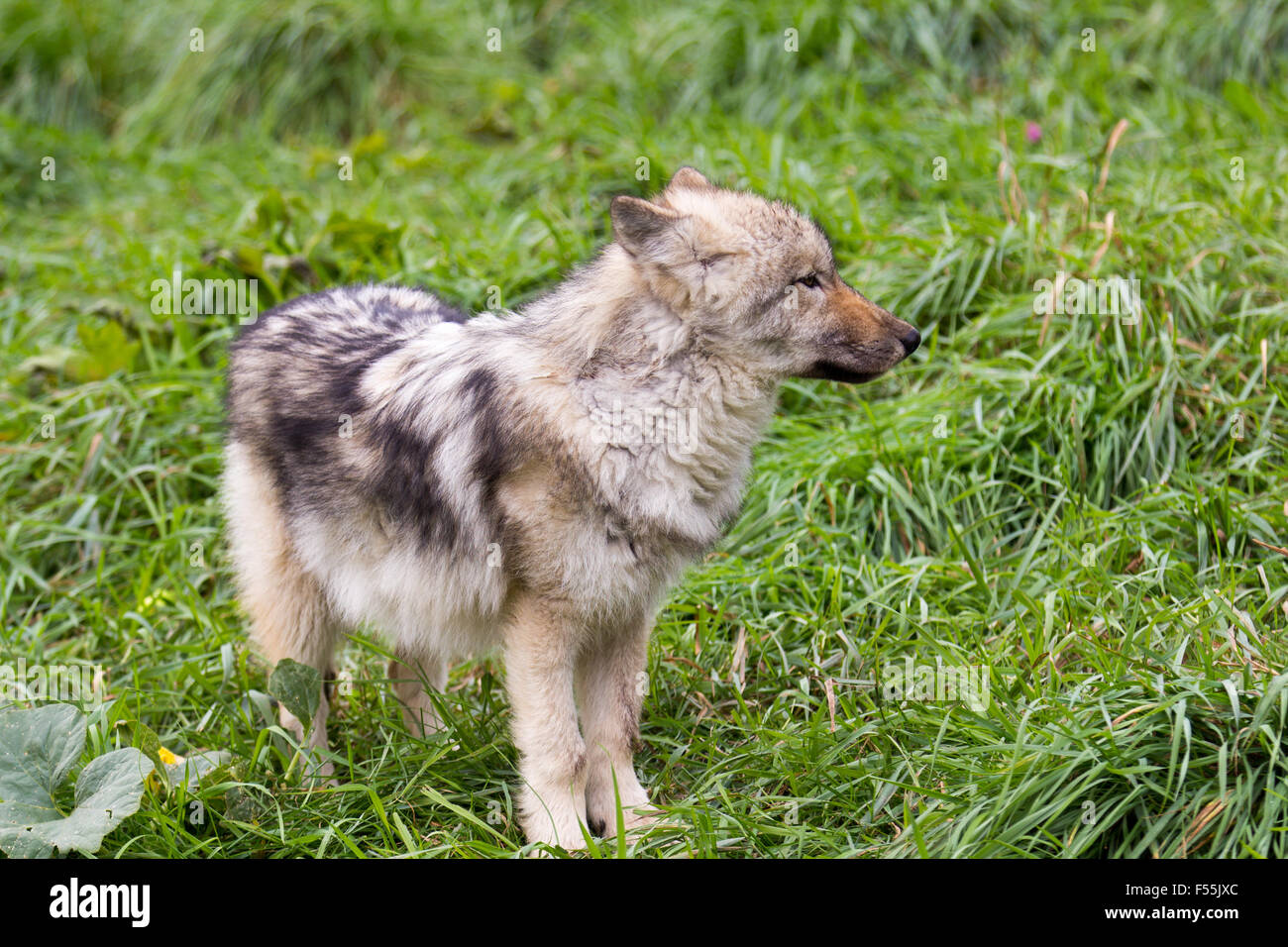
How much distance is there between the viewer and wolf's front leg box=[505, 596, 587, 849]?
3586 mm

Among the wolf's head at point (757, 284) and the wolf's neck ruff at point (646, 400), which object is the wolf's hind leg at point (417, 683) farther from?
the wolf's head at point (757, 284)

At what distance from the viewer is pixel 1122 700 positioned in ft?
11.2

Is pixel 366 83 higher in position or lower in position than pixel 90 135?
higher

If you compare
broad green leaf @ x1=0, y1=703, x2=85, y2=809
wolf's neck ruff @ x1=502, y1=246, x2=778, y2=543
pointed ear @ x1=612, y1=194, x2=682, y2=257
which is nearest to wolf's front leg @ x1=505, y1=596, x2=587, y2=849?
wolf's neck ruff @ x1=502, y1=246, x2=778, y2=543

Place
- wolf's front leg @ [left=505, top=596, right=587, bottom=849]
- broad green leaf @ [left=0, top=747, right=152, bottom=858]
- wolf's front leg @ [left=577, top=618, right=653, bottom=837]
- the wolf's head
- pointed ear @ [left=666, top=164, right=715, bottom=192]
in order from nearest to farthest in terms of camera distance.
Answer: broad green leaf @ [left=0, top=747, right=152, bottom=858], the wolf's head, wolf's front leg @ [left=505, top=596, right=587, bottom=849], pointed ear @ [left=666, top=164, right=715, bottom=192], wolf's front leg @ [left=577, top=618, right=653, bottom=837]

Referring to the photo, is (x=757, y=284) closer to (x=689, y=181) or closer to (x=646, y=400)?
(x=646, y=400)

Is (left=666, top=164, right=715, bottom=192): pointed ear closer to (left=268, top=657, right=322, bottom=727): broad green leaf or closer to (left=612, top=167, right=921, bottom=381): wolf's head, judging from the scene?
(left=612, top=167, right=921, bottom=381): wolf's head

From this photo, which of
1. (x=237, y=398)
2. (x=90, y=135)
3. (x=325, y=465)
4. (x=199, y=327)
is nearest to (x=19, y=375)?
(x=199, y=327)

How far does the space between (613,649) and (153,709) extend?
5.74 ft

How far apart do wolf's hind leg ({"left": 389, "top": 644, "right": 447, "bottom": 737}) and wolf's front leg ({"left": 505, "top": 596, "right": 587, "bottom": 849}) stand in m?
0.53

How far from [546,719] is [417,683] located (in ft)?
3.14

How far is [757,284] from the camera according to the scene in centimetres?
350

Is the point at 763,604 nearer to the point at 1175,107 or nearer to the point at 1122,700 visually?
the point at 1122,700

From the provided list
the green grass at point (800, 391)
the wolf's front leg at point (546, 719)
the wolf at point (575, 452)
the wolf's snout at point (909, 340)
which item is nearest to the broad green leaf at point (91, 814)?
the green grass at point (800, 391)
